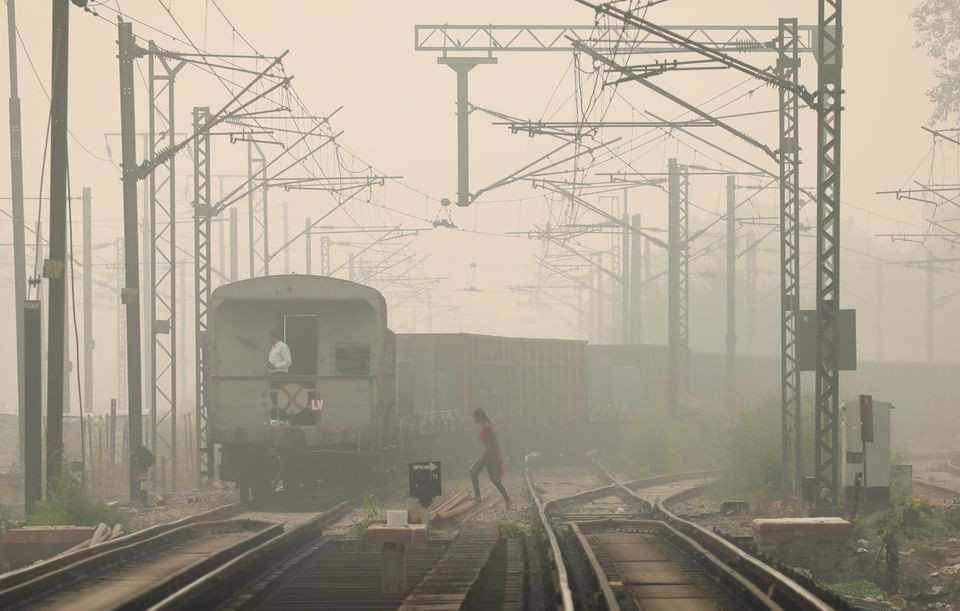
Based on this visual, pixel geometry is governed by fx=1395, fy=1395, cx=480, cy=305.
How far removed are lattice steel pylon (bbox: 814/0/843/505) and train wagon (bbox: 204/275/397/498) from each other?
724 centimetres

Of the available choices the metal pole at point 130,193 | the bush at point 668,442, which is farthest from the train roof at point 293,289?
the bush at point 668,442

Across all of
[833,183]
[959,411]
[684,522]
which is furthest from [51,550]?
[959,411]

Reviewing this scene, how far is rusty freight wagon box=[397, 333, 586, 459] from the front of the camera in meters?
30.7

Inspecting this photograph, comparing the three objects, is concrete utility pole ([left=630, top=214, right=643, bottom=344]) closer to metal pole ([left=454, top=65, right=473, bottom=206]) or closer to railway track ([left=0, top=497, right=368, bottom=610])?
metal pole ([left=454, top=65, right=473, bottom=206])

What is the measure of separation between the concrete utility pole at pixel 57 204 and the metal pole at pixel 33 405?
0.56 feet

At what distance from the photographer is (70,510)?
18281 mm

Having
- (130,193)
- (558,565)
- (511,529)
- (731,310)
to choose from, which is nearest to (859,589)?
(558,565)

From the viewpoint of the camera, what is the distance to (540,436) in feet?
124

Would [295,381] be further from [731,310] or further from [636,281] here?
[636,281]

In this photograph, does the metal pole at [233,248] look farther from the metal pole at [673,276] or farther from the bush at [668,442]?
A: the metal pole at [673,276]

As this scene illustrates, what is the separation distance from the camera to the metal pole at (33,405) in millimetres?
19094

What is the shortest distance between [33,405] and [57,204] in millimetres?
2767

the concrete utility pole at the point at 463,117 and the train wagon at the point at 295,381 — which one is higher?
the concrete utility pole at the point at 463,117

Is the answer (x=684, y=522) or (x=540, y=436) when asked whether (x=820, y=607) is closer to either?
(x=684, y=522)
